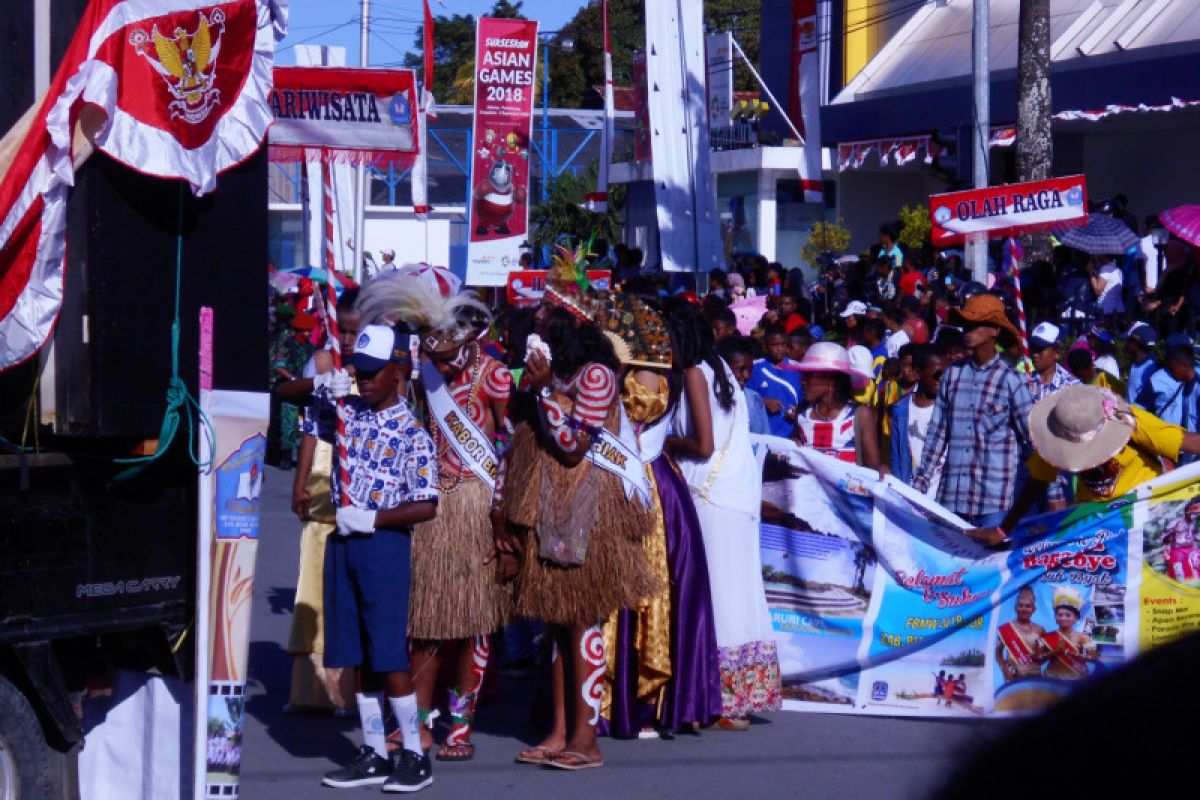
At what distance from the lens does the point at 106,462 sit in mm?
4883

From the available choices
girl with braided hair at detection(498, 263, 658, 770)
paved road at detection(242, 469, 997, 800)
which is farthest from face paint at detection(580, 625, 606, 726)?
paved road at detection(242, 469, 997, 800)

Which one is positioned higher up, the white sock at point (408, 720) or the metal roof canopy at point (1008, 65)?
the metal roof canopy at point (1008, 65)

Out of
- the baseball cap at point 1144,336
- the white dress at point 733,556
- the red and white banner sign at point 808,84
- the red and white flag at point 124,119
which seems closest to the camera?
the red and white flag at point 124,119

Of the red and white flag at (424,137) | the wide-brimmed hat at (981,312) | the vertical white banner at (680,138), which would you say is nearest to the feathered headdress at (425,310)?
the wide-brimmed hat at (981,312)

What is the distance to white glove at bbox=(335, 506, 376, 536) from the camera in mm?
5969

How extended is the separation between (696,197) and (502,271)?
5.51 metres

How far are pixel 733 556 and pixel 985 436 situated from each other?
4.82 ft

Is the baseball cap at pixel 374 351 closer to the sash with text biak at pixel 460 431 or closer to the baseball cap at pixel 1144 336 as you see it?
the sash with text biak at pixel 460 431

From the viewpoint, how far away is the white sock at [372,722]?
247 inches

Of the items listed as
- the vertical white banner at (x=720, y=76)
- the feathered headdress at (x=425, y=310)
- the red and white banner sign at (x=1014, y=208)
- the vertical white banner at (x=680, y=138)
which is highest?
the vertical white banner at (x=720, y=76)

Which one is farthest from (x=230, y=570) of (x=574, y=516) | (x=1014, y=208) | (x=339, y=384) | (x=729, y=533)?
(x=1014, y=208)

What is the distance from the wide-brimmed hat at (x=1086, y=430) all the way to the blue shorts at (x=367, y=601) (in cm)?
280

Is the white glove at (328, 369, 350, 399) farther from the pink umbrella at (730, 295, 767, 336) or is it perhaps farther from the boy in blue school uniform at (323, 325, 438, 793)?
the pink umbrella at (730, 295, 767, 336)

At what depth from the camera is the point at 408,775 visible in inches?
247
